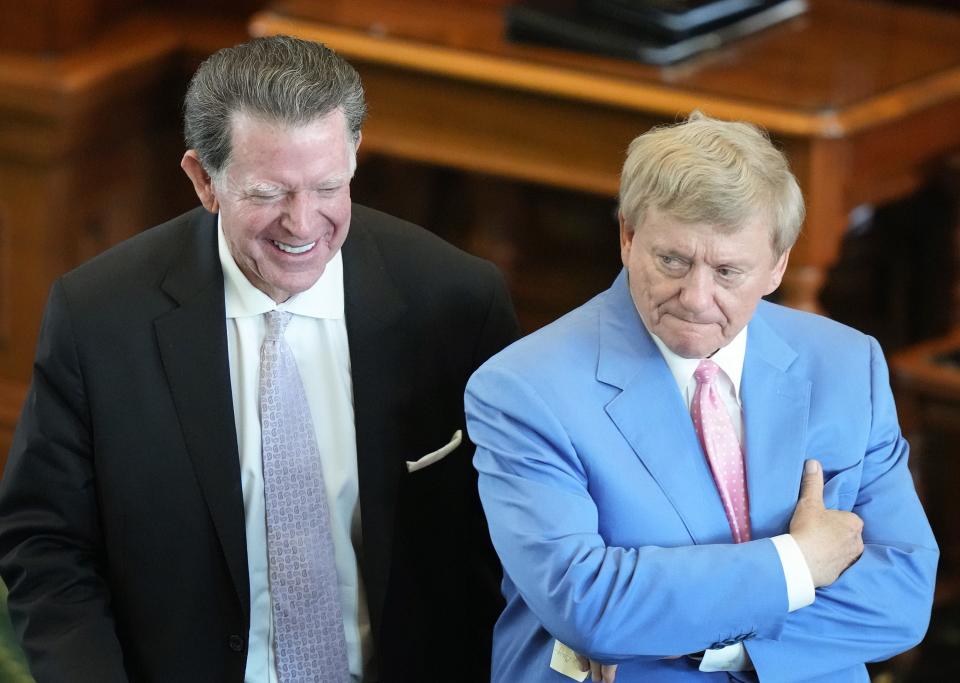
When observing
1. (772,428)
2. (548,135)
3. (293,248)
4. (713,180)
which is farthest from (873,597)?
(548,135)

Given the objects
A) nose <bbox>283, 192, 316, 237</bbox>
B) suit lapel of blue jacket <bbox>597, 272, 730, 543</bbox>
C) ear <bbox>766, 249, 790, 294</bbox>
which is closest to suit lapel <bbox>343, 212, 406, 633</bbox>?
nose <bbox>283, 192, 316, 237</bbox>

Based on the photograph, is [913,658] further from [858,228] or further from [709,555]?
[709,555]

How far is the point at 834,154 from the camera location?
3918 mm

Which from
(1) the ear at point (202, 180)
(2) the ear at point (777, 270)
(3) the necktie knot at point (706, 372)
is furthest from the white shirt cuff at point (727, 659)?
(1) the ear at point (202, 180)

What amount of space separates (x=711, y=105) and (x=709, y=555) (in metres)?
1.91

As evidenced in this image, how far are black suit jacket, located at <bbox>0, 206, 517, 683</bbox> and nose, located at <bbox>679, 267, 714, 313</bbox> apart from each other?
0.50 metres

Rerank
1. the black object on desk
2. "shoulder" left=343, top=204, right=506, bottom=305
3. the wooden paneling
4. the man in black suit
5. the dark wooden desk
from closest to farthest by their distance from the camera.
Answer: the man in black suit, "shoulder" left=343, top=204, right=506, bottom=305, the dark wooden desk, the black object on desk, the wooden paneling

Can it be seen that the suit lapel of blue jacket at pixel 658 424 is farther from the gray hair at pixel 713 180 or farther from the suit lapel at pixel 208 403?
the suit lapel at pixel 208 403

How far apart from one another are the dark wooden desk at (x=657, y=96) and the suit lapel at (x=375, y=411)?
1.51m

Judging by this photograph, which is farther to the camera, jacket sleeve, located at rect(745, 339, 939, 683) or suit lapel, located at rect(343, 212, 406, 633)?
suit lapel, located at rect(343, 212, 406, 633)

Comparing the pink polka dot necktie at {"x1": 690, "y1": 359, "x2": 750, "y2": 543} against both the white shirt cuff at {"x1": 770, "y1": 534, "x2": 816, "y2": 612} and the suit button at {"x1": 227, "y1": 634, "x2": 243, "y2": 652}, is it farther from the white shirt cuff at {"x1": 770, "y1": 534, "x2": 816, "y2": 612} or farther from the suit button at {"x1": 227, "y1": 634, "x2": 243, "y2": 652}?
the suit button at {"x1": 227, "y1": 634, "x2": 243, "y2": 652}

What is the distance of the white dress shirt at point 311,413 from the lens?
2.64 meters

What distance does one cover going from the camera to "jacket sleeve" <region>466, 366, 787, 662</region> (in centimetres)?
227

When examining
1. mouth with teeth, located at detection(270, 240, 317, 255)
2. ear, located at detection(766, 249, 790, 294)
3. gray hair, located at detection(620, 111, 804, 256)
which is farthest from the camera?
mouth with teeth, located at detection(270, 240, 317, 255)
